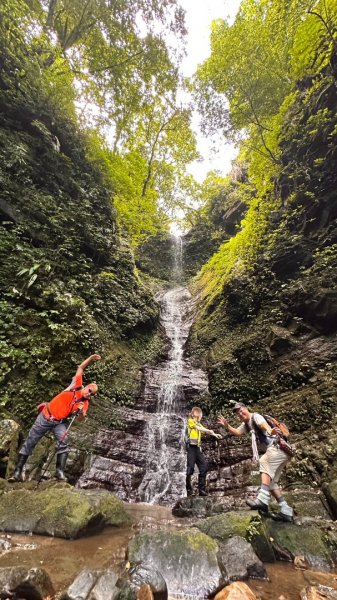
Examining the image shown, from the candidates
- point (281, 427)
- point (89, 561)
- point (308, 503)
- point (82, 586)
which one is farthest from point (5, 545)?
point (308, 503)

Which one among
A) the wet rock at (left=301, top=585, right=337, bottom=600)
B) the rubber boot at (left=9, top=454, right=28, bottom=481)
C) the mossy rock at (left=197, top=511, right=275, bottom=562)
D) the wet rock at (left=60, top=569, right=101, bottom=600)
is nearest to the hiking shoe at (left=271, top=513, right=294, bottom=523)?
the mossy rock at (left=197, top=511, right=275, bottom=562)

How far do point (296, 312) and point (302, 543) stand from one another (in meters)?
7.70

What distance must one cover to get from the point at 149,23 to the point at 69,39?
4.45 m

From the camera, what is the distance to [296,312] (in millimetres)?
10805

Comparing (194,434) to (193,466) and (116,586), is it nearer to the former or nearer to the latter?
(193,466)

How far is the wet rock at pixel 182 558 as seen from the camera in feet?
10.4

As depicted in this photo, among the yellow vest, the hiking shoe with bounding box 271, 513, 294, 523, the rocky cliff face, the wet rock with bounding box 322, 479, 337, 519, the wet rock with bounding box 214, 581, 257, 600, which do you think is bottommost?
the wet rock with bounding box 214, 581, 257, 600

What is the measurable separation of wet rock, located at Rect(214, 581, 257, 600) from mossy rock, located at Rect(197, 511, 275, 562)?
1078 mm

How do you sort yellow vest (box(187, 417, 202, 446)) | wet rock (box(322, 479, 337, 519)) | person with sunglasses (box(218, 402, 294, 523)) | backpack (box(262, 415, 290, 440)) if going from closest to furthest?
person with sunglasses (box(218, 402, 294, 523)) < backpack (box(262, 415, 290, 440)) < wet rock (box(322, 479, 337, 519)) < yellow vest (box(187, 417, 202, 446))

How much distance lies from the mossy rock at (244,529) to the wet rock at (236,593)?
3.54 feet

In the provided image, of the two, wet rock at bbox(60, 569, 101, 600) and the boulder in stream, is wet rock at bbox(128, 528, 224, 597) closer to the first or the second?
the boulder in stream

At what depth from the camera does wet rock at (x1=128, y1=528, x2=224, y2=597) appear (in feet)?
10.4

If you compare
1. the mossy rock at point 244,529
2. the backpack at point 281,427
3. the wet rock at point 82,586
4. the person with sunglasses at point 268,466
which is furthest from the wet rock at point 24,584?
the backpack at point 281,427

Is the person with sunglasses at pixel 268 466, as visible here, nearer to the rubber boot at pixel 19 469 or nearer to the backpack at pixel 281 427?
the backpack at pixel 281 427
